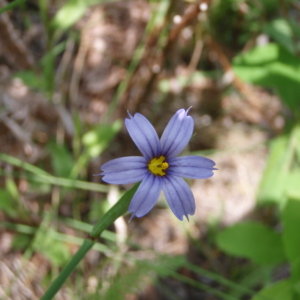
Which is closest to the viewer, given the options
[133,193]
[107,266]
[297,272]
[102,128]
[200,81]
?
[133,193]

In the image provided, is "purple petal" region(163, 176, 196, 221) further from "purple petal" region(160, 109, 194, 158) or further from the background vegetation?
the background vegetation

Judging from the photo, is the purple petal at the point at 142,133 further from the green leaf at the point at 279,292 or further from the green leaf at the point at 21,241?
the green leaf at the point at 21,241

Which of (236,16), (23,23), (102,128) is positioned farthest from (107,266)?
(236,16)

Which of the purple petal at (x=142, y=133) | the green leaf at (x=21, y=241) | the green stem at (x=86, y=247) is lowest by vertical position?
the green stem at (x=86, y=247)

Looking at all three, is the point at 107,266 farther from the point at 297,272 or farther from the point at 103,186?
the point at 297,272

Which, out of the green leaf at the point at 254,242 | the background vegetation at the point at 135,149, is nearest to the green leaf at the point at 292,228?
the background vegetation at the point at 135,149

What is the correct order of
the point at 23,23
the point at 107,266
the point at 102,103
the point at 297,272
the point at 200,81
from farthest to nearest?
the point at 200,81 → the point at 102,103 → the point at 23,23 → the point at 107,266 → the point at 297,272

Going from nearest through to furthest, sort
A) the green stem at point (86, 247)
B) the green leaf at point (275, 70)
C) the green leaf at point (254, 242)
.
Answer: the green stem at point (86, 247), the green leaf at point (254, 242), the green leaf at point (275, 70)
